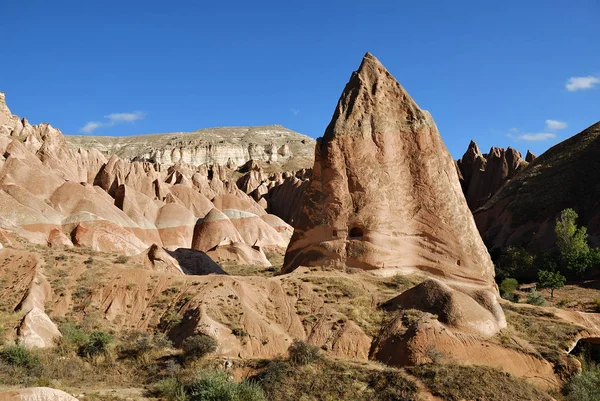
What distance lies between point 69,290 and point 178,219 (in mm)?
36911

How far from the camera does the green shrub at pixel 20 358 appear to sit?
17547 mm

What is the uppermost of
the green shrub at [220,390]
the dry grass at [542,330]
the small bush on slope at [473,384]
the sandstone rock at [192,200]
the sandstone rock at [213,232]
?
the sandstone rock at [192,200]

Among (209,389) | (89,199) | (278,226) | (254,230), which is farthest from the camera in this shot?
(278,226)

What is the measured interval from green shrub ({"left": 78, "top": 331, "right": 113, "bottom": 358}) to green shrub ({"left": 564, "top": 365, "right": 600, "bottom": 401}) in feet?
44.1

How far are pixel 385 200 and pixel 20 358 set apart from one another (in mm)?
14522

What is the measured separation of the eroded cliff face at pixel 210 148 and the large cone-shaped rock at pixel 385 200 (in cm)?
11655

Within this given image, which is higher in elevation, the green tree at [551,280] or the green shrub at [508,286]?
the green tree at [551,280]

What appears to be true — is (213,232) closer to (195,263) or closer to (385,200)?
(195,263)

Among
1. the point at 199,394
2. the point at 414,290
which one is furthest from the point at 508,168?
the point at 199,394

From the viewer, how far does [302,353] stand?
17828mm

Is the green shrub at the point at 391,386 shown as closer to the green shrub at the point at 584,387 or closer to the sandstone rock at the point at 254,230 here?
the green shrub at the point at 584,387

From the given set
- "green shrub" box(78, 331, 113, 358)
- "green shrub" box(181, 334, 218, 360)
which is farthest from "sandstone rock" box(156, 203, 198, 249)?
→ "green shrub" box(181, 334, 218, 360)

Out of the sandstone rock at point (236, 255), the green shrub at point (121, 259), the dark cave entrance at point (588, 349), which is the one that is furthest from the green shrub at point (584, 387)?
the sandstone rock at point (236, 255)

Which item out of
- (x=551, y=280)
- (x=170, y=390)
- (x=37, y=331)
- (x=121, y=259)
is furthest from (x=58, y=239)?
(x=551, y=280)
